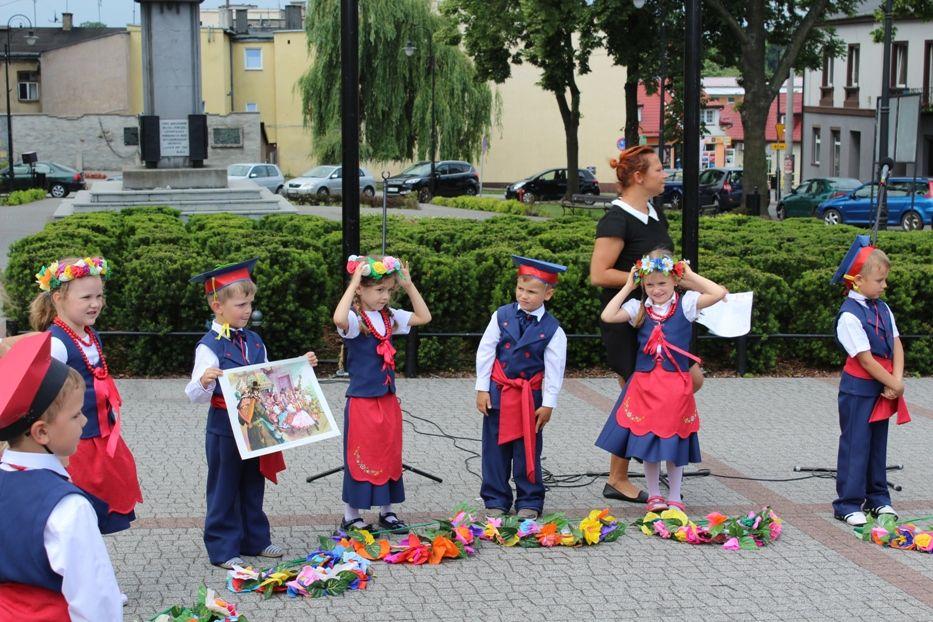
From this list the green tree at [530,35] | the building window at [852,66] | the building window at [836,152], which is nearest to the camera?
the green tree at [530,35]

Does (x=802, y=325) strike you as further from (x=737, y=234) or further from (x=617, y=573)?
(x=617, y=573)

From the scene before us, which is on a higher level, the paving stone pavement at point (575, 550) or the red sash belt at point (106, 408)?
the red sash belt at point (106, 408)

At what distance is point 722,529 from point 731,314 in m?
1.20

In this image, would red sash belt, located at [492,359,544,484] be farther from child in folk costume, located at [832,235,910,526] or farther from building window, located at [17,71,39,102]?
Answer: building window, located at [17,71,39,102]

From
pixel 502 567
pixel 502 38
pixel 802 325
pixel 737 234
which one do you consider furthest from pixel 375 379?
pixel 502 38

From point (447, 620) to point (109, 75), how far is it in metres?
67.3

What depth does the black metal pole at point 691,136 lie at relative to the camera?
28.6 ft

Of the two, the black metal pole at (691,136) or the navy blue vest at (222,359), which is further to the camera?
the black metal pole at (691,136)

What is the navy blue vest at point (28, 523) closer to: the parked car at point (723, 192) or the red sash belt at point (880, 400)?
the red sash belt at point (880, 400)

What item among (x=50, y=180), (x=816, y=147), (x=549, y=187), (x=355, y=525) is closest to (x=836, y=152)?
(x=816, y=147)

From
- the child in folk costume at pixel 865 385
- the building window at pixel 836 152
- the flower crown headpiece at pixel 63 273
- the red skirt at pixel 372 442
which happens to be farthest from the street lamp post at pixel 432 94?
the flower crown headpiece at pixel 63 273

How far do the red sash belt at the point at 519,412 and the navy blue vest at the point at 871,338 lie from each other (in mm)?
1758

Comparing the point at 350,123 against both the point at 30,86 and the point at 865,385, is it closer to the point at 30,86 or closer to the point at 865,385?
the point at 865,385

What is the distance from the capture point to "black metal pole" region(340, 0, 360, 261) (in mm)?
9312
